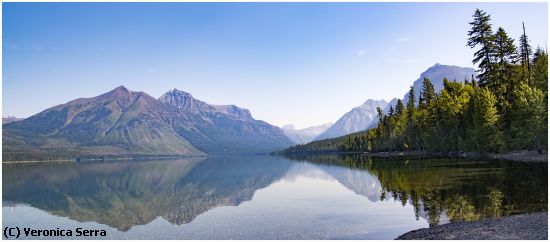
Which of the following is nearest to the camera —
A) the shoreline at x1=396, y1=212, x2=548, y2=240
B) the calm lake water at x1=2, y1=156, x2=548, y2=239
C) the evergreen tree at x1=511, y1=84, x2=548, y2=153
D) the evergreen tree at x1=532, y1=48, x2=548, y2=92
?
the shoreline at x1=396, y1=212, x2=548, y2=240

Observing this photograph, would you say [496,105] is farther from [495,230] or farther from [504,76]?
[495,230]

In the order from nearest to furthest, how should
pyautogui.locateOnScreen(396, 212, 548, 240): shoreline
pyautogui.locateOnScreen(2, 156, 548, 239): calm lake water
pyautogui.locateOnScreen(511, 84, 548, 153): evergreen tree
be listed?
pyautogui.locateOnScreen(396, 212, 548, 240): shoreline
pyautogui.locateOnScreen(2, 156, 548, 239): calm lake water
pyautogui.locateOnScreen(511, 84, 548, 153): evergreen tree

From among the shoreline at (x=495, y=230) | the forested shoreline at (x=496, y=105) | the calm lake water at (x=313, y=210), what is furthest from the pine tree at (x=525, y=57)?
the shoreline at (x=495, y=230)

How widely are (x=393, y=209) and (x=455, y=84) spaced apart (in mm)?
91545

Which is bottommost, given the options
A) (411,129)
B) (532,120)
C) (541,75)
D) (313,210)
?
(313,210)

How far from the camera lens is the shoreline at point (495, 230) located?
20.6m

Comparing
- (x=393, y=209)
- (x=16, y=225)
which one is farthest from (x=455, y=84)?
(x=16, y=225)

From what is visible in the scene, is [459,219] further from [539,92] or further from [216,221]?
[539,92]

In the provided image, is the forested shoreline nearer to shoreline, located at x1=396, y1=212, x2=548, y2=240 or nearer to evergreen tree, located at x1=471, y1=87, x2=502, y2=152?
evergreen tree, located at x1=471, y1=87, x2=502, y2=152

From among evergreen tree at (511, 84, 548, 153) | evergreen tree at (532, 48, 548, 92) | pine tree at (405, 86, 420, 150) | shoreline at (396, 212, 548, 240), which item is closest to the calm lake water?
shoreline at (396, 212, 548, 240)

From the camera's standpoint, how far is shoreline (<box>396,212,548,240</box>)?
20.6 meters

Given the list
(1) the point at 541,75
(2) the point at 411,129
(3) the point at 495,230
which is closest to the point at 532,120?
(1) the point at 541,75

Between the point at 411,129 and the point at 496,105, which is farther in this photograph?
the point at 411,129

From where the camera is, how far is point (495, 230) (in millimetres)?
22156
